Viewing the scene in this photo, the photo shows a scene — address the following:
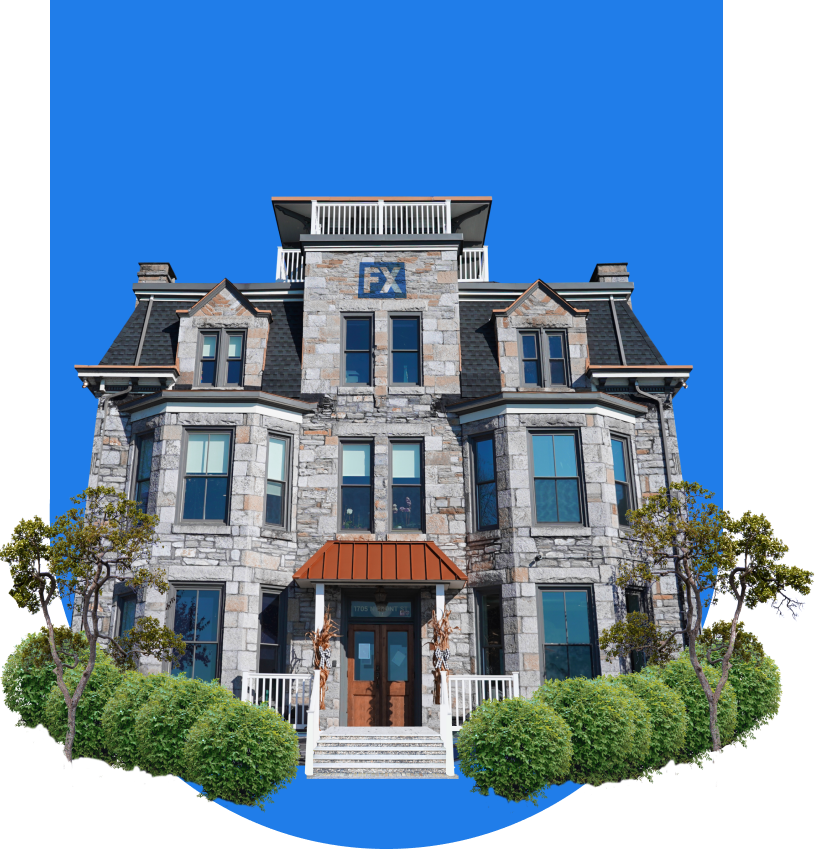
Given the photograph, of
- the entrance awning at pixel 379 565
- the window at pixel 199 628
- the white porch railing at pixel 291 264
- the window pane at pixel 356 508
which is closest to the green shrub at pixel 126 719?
the window at pixel 199 628

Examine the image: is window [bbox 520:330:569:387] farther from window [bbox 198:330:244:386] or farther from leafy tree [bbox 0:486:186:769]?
leafy tree [bbox 0:486:186:769]

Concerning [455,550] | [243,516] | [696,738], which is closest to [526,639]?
[455,550]

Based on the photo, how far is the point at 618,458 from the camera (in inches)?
701

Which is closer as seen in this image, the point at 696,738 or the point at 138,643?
the point at 696,738

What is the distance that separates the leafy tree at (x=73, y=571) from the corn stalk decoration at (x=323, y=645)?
2431mm

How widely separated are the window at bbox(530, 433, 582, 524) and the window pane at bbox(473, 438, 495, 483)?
2.91 ft

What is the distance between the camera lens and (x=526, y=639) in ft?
51.5

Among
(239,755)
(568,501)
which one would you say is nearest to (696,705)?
(568,501)

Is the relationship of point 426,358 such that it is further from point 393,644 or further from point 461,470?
point 393,644

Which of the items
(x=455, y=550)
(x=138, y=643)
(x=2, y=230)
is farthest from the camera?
(x=455, y=550)

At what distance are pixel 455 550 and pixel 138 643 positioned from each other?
632cm

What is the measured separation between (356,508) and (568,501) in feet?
14.4

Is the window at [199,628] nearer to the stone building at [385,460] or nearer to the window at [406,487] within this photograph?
the stone building at [385,460]

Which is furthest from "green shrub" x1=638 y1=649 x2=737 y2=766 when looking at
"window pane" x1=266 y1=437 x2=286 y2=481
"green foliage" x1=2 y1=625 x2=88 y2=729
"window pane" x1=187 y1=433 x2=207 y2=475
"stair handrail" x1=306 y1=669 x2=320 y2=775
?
"green foliage" x1=2 y1=625 x2=88 y2=729
